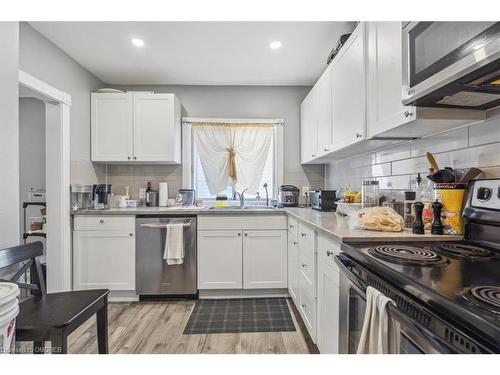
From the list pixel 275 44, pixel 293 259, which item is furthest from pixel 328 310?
pixel 275 44

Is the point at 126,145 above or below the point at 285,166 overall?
above

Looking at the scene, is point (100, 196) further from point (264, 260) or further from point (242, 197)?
point (264, 260)

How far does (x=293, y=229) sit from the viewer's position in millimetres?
2414

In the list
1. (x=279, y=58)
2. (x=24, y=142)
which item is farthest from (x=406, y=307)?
(x=24, y=142)

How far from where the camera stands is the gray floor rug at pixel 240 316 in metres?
2.11

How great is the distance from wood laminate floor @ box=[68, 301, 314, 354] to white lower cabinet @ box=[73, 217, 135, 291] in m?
0.40

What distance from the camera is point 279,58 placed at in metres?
2.65

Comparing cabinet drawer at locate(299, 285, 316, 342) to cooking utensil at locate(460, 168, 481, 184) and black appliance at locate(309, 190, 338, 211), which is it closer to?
black appliance at locate(309, 190, 338, 211)

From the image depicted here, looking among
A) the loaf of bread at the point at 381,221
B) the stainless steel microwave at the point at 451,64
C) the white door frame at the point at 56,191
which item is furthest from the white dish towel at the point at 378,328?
the white door frame at the point at 56,191

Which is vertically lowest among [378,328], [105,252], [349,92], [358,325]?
[105,252]

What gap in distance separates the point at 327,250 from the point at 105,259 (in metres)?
2.22

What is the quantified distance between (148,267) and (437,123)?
258 centimetres

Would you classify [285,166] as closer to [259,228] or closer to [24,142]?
[259,228]

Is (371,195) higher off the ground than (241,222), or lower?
higher
